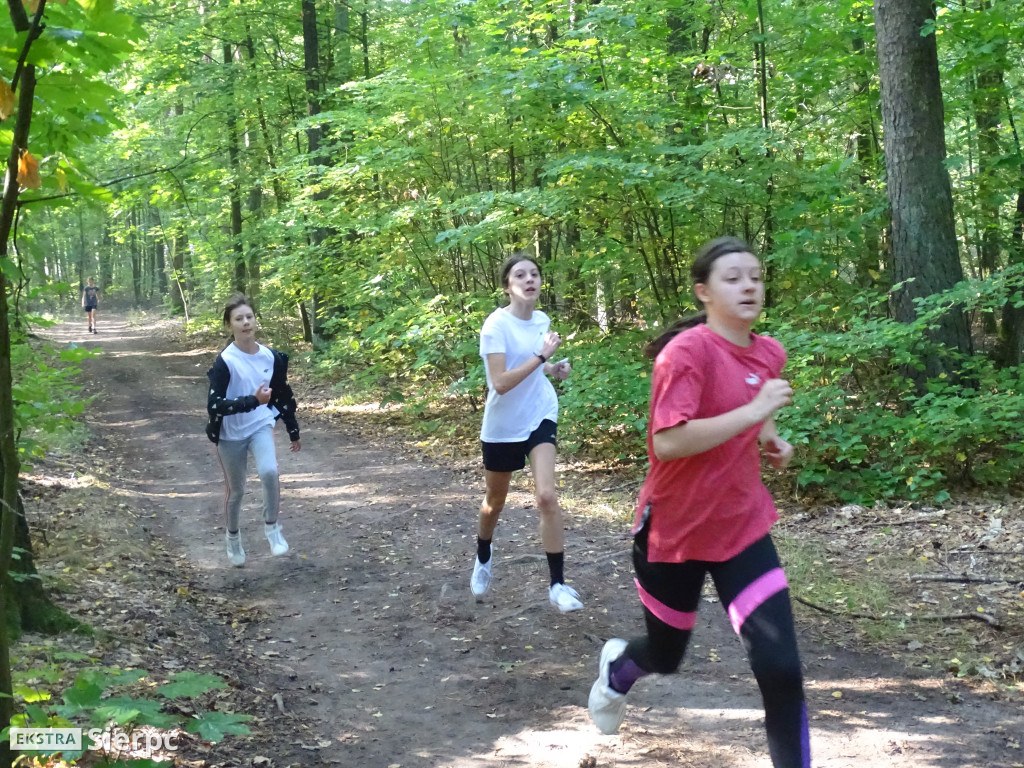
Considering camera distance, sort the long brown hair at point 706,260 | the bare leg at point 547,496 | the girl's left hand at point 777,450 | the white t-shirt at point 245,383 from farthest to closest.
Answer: the white t-shirt at point 245,383 → the bare leg at point 547,496 → the girl's left hand at point 777,450 → the long brown hair at point 706,260

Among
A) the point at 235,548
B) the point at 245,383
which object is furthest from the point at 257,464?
the point at 235,548

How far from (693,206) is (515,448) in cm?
483

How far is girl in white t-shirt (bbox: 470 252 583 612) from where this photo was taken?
5090 millimetres

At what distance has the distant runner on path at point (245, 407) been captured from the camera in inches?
244

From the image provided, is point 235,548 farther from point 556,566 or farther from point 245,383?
point 556,566

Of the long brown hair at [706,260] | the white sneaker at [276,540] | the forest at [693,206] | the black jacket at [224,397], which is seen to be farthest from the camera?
the forest at [693,206]

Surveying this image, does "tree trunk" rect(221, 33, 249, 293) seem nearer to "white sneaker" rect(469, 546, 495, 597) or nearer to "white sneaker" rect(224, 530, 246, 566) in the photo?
"white sneaker" rect(224, 530, 246, 566)

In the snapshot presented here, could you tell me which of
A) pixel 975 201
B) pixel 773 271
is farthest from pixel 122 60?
pixel 975 201

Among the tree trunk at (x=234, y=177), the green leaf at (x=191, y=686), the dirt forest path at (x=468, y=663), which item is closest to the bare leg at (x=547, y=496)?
the dirt forest path at (x=468, y=663)

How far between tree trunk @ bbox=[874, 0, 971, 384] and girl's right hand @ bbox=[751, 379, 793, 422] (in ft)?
19.4

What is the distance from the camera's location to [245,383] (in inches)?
249

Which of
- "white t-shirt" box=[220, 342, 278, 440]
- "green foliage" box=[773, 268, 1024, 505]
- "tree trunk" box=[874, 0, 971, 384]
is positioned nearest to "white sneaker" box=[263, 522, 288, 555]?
"white t-shirt" box=[220, 342, 278, 440]

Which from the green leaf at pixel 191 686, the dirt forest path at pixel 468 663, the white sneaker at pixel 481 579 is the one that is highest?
the green leaf at pixel 191 686

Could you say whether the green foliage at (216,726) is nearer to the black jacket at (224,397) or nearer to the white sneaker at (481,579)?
the white sneaker at (481,579)
